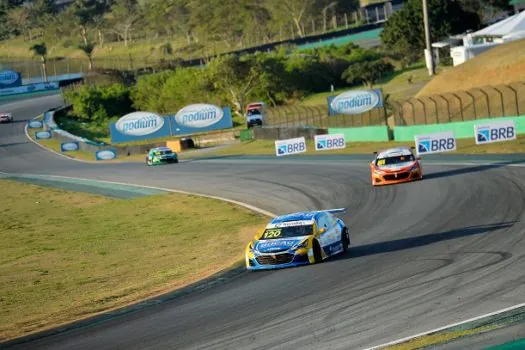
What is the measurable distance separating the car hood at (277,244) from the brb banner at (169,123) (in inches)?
1968

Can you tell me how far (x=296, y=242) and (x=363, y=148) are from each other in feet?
118

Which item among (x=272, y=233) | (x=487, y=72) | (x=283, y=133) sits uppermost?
(x=487, y=72)

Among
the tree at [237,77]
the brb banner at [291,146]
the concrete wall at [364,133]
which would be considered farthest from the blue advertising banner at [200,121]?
the tree at [237,77]

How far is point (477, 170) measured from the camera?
40969 mm

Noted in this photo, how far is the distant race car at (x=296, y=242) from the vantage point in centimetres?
2434

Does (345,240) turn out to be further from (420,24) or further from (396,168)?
(420,24)

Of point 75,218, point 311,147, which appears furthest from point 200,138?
point 75,218

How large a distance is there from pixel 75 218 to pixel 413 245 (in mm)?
23859

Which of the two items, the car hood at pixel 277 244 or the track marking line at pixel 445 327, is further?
the car hood at pixel 277 244

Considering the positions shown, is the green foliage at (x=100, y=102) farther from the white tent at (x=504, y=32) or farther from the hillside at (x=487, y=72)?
the hillside at (x=487, y=72)

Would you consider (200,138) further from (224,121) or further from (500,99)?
(500,99)

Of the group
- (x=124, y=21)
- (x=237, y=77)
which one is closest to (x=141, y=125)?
(x=237, y=77)

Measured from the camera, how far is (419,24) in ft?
339

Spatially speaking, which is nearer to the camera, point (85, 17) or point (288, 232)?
point (288, 232)
